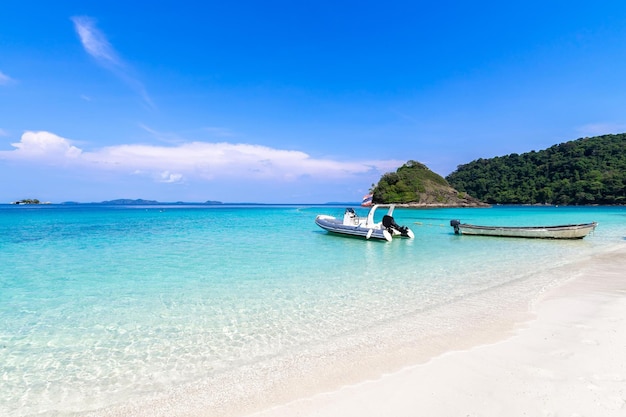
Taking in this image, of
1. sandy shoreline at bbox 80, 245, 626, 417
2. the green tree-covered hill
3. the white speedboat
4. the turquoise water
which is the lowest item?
the turquoise water

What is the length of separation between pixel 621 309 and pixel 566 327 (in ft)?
6.63

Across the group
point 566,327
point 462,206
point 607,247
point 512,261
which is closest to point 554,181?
point 462,206

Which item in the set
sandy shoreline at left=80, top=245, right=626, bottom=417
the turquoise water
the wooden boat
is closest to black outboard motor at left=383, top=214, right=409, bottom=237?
the wooden boat

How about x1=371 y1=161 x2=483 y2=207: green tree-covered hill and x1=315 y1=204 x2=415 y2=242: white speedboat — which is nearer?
x1=315 y1=204 x2=415 y2=242: white speedboat

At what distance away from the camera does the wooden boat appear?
21.9 m

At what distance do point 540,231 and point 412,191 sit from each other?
3722 inches

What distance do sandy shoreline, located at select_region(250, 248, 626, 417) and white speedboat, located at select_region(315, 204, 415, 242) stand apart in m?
16.2

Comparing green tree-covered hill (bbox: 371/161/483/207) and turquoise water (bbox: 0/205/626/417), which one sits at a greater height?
green tree-covered hill (bbox: 371/161/483/207)

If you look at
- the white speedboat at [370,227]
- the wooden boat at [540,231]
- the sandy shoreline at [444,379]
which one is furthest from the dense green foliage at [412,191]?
the sandy shoreline at [444,379]

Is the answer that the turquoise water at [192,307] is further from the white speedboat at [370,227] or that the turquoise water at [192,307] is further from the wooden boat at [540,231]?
the wooden boat at [540,231]

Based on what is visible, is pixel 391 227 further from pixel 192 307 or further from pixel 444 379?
pixel 444 379

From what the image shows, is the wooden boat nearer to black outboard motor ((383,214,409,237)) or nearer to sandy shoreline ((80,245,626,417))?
black outboard motor ((383,214,409,237))

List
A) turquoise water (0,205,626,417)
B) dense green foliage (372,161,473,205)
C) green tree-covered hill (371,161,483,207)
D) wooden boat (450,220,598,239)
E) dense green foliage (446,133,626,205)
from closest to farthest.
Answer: turquoise water (0,205,626,417) → wooden boat (450,220,598,239) → dense green foliage (446,133,626,205) → green tree-covered hill (371,161,483,207) → dense green foliage (372,161,473,205)

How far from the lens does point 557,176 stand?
130875 millimetres
